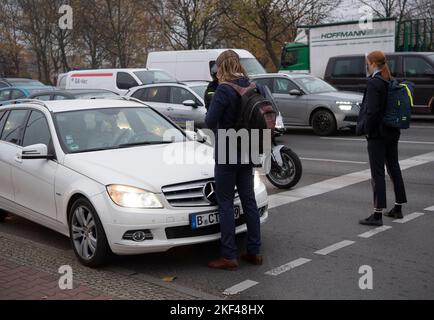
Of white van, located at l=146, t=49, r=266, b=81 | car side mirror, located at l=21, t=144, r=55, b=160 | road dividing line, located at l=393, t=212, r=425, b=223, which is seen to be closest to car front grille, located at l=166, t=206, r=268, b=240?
car side mirror, located at l=21, t=144, r=55, b=160

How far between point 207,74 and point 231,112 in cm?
1787

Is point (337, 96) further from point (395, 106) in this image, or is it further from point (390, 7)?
point (390, 7)

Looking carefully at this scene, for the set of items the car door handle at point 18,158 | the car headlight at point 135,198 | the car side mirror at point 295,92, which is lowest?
the car headlight at point 135,198

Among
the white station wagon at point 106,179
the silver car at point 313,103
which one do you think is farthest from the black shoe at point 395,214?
the silver car at point 313,103

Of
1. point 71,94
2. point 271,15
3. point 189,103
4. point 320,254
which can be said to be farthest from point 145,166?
point 271,15

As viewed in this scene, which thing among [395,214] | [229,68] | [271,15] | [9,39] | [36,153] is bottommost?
[395,214]

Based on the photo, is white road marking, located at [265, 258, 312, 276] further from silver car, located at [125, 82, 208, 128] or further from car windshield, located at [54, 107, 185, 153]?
silver car, located at [125, 82, 208, 128]

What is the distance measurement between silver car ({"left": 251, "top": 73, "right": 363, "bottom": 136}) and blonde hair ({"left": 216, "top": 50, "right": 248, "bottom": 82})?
10.4 meters

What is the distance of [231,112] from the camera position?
5.16 meters

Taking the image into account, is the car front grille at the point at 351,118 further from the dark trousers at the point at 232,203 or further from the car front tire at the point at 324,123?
the dark trousers at the point at 232,203

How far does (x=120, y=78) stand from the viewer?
2047cm

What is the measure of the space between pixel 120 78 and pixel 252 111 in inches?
626

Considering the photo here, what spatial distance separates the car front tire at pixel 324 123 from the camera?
15727 mm

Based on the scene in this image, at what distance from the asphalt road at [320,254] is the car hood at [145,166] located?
0.81 metres
